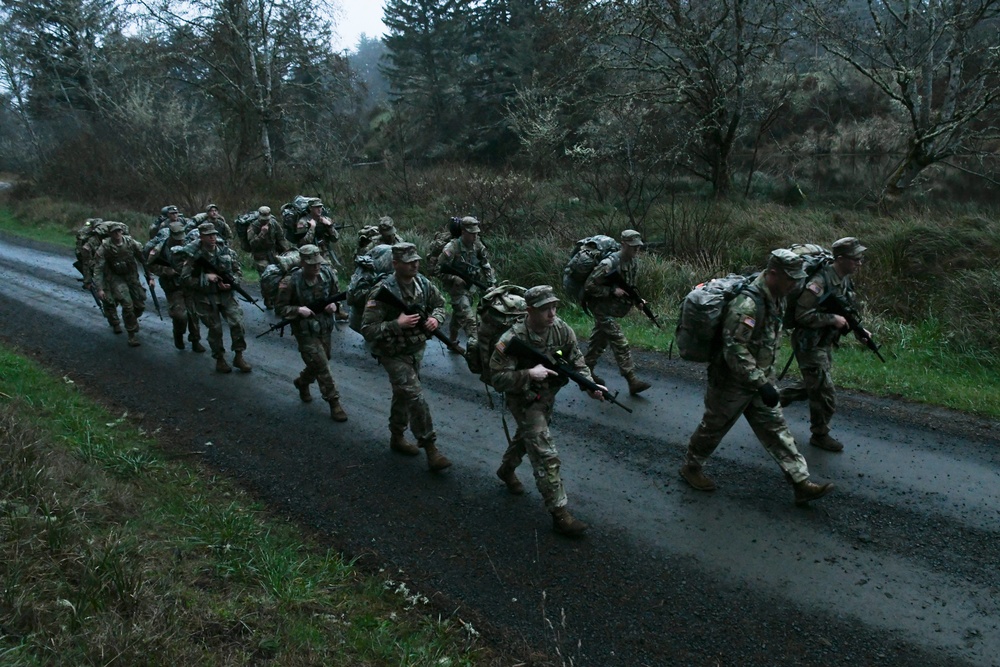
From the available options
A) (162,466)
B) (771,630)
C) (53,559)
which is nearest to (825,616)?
(771,630)

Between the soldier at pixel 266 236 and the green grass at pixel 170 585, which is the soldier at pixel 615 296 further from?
the soldier at pixel 266 236

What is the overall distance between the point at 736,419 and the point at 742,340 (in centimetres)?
71

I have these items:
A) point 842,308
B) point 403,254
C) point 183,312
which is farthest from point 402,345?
point 183,312

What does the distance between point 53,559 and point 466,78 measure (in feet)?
84.1

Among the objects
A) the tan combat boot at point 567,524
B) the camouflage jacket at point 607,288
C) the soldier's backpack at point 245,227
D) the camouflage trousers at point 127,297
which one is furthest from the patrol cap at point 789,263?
the soldier's backpack at point 245,227

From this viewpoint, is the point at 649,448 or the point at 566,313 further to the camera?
the point at 566,313

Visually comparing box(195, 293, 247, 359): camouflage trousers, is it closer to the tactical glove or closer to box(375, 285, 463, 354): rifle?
box(375, 285, 463, 354): rifle

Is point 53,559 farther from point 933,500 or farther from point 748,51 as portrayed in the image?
point 748,51

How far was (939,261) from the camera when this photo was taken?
11.4 meters

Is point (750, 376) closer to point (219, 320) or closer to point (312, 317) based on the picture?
point (312, 317)

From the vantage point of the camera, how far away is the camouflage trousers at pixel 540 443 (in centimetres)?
514

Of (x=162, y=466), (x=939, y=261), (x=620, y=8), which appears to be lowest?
(x=162, y=466)

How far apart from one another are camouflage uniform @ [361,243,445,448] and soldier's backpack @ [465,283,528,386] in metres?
0.44

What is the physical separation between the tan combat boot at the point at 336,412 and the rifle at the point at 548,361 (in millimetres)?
2974
